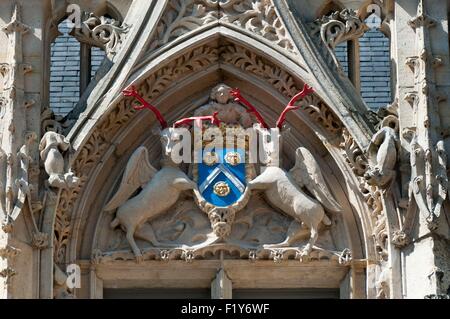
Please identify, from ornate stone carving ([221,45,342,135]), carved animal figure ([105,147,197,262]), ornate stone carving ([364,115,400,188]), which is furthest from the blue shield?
ornate stone carving ([364,115,400,188])

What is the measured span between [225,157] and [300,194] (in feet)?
3.17

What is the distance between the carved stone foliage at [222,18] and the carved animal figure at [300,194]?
142 centimetres

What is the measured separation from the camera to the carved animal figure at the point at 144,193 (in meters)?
28.8

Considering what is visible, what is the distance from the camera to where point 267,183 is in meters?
28.9

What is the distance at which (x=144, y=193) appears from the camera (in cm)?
2886

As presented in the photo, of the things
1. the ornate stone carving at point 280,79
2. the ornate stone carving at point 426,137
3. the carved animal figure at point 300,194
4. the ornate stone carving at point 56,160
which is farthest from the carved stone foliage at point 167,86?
the ornate stone carving at point 426,137

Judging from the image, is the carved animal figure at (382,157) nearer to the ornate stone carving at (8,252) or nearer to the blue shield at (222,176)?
the blue shield at (222,176)

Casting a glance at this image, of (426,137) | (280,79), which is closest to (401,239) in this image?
(426,137)

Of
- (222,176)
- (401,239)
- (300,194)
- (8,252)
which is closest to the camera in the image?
(8,252)

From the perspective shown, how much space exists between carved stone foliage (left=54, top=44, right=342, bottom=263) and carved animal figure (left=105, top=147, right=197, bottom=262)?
Answer: 42 centimetres

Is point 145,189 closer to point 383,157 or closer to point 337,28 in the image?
point 383,157

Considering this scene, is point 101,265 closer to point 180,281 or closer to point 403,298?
point 180,281
